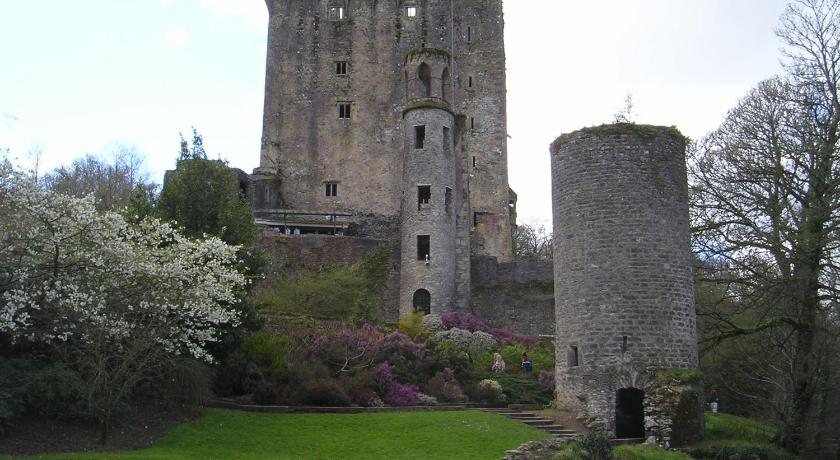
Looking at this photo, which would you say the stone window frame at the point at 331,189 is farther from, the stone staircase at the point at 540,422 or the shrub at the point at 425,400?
the stone staircase at the point at 540,422

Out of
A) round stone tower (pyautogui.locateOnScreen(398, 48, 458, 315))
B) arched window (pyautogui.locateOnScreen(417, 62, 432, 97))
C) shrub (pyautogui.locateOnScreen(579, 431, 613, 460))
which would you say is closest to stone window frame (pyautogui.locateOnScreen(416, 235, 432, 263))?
round stone tower (pyautogui.locateOnScreen(398, 48, 458, 315))

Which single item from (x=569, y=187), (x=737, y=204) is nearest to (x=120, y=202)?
(x=569, y=187)

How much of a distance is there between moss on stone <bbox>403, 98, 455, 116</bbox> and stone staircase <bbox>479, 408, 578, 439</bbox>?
19.3m

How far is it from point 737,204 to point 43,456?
17.3 m

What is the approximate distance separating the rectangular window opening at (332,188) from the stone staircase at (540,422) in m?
28.3

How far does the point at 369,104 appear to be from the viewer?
5166cm

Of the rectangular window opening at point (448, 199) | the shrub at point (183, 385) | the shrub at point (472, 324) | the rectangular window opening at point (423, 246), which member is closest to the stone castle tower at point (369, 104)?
the rectangular window opening at point (448, 199)

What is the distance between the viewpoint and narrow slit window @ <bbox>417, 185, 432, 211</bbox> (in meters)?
39.1

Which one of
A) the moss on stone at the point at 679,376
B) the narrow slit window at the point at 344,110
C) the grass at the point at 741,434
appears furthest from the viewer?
the narrow slit window at the point at 344,110

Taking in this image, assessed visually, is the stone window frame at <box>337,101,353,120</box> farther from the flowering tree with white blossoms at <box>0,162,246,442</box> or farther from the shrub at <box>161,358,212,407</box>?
the shrub at <box>161,358,212,407</box>

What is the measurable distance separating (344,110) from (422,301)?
17.3 m

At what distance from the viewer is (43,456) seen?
15453 mm

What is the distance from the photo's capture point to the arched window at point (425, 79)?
151ft

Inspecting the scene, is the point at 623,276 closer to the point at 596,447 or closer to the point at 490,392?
the point at 490,392
